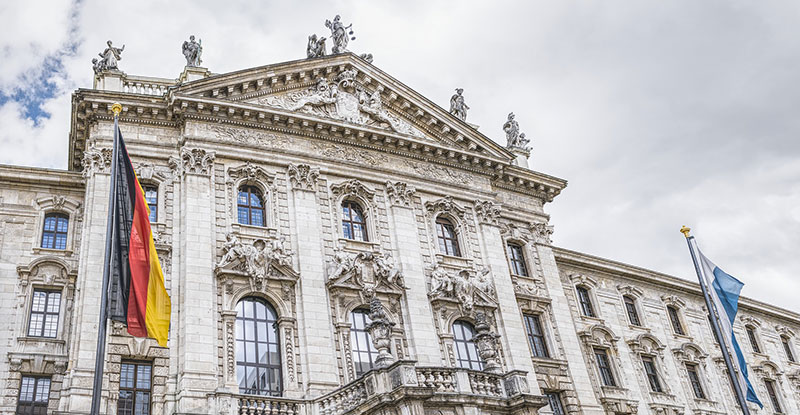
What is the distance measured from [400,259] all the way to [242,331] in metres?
6.99

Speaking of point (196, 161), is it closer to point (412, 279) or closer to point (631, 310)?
point (412, 279)

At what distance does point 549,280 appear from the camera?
34.5 metres

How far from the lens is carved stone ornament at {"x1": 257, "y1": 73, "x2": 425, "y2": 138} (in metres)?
31.7

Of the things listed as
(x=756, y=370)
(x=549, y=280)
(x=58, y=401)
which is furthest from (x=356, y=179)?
(x=756, y=370)

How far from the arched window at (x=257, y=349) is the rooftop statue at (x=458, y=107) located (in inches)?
569

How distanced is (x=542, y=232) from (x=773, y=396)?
19336mm

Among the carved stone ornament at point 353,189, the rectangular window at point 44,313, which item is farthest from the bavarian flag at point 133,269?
the carved stone ornament at point 353,189

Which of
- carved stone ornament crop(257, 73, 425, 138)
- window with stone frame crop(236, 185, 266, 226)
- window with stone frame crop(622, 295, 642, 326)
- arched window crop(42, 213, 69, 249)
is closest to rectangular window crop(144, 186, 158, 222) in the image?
window with stone frame crop(236, 185, 266, 226)

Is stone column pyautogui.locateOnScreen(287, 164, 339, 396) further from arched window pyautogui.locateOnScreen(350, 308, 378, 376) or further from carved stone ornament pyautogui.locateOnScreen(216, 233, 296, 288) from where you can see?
arched window pyautogui.locateOnScreen(350, 308, 378, 376)

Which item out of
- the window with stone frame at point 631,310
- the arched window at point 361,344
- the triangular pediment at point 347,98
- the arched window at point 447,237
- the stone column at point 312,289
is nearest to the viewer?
the stone column at point 312,289

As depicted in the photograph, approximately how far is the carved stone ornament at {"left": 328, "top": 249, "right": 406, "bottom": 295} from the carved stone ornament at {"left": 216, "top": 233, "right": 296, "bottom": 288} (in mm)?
1704

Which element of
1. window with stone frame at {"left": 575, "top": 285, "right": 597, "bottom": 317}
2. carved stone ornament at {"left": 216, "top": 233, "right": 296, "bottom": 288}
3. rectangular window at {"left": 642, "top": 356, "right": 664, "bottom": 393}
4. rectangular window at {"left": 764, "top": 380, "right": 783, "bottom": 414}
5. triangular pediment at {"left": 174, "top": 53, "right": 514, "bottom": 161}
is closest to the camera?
carved stone ornament at {"left": 216, "top": 233, "right": 296, "bottom": 288}

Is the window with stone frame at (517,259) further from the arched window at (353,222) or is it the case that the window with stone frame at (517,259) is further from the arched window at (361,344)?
the arched window at (361,344)

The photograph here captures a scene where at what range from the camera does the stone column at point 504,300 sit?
1187 inches
